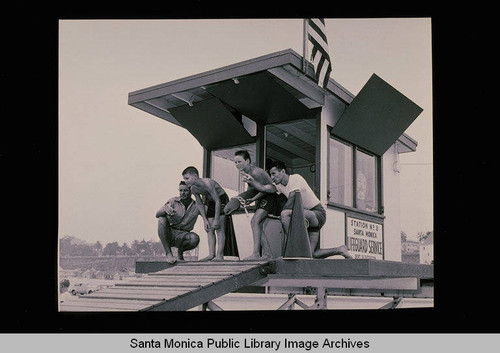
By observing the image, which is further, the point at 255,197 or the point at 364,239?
the point at 364,239

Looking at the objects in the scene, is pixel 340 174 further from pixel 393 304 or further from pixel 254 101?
pixel 393 304

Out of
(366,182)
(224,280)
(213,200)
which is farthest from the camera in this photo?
(366,182)

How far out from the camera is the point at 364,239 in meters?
9.70

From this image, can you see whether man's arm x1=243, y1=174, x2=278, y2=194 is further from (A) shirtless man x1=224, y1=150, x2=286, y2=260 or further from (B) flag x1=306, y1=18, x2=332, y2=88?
(B) flag x1=306, y1=18, x2=332, y2=88

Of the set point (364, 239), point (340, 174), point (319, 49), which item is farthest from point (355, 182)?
point (319, 49)

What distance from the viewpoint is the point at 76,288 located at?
8430 mm

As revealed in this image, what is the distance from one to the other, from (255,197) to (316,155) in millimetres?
1046

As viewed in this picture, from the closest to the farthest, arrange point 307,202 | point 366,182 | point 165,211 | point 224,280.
Answer: point 224,280, point 307,202, point 165,211, point 366,182

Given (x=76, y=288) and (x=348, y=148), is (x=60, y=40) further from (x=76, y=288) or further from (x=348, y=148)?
(x=348, y=148)

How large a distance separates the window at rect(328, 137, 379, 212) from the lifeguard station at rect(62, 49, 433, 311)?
1 cm

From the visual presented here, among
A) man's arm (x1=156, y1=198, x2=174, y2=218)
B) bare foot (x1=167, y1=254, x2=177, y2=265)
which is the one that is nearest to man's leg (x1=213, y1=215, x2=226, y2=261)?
bare foot (x1=167, y1=254, x2=177, y2=265)

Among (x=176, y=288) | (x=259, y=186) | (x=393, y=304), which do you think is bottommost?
(x=393, y=304)

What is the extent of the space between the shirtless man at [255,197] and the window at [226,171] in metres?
1.48

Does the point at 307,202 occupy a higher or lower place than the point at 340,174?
lower
